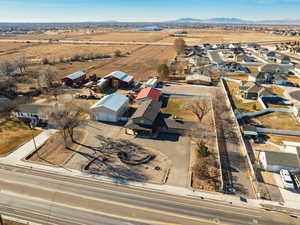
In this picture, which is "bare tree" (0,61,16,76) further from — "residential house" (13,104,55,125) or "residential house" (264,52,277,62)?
"residential house" (264,52,277,62)

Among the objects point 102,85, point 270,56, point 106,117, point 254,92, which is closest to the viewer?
point 106,117

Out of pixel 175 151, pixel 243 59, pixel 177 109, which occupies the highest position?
pixel 243 59

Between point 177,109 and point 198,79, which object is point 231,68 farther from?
point 177,109

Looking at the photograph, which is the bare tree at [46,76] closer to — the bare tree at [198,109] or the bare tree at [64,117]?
the bare tree at [64,117]

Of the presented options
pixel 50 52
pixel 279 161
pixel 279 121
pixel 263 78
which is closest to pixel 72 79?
pixel 279 121

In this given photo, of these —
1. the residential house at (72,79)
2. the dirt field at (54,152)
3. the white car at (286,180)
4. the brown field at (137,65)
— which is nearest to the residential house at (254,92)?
the white car at (286,180)

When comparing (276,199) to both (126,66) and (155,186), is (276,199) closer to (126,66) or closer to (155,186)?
(155,186)
